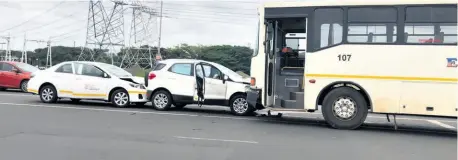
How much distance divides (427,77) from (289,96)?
10.3 feet

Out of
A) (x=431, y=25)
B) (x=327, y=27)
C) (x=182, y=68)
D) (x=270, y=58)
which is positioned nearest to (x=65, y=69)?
(x=182, y=68)

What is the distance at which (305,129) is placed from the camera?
9.58m

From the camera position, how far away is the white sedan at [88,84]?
1349 centimetres

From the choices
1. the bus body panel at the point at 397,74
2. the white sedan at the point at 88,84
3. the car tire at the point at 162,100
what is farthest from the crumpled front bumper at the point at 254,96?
the white sedan at the point at 88,84

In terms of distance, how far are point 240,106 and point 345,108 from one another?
11.0 feet

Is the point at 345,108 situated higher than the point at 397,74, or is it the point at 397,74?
the point at 397,74

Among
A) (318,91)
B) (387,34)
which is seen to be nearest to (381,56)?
(387,34)

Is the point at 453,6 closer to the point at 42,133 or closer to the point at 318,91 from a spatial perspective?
the point at 318,91

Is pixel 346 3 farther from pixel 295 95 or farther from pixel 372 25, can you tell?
pixel 295 95

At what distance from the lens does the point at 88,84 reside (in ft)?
44.5

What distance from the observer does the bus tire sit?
9.51 metres

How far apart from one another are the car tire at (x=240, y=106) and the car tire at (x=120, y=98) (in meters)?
3.53

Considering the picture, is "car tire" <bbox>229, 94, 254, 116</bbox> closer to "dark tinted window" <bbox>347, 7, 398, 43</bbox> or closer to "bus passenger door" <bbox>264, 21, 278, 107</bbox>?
"bus passenger door" <bbox>264, 21, 278, 107</bbox>

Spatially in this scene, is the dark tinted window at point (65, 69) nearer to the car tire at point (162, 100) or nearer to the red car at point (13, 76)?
the car tire at point (162, 100)
